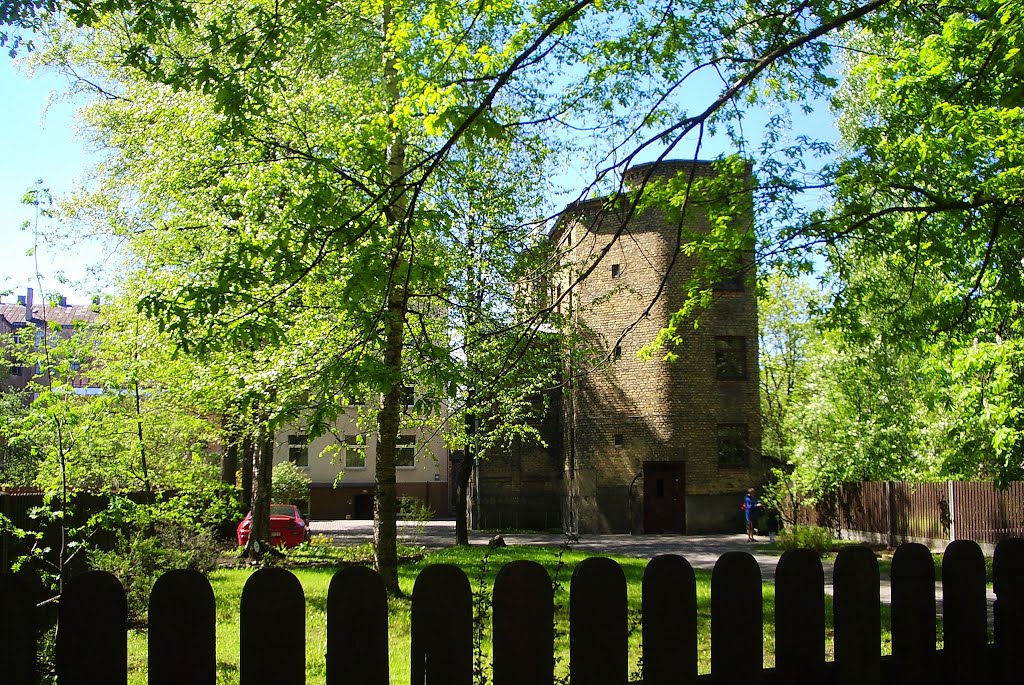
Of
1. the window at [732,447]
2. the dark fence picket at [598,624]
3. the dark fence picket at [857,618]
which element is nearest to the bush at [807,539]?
the window at [732,447]

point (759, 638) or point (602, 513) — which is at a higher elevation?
point (759, 638)

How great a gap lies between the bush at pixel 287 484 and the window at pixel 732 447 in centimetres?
2021

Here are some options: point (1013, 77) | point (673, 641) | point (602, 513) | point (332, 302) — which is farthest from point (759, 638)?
point (602, 513)

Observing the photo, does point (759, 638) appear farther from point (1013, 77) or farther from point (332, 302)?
point (332, 302)

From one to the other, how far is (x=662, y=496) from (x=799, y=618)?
32916mm

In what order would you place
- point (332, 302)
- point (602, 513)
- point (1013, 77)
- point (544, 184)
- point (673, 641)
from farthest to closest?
point (602, 513)
point (544, 184)
point (332, 302)
point (1013, 77)
point (673, 641)

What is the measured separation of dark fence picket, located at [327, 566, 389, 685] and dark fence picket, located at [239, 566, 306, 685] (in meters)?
0.10

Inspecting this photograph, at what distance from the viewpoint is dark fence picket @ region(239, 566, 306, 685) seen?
→ 106 inches

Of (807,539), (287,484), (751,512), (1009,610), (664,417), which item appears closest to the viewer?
(1009,610)

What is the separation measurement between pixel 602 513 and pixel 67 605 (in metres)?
34.3

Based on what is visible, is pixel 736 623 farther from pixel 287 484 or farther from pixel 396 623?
pixel 287 484

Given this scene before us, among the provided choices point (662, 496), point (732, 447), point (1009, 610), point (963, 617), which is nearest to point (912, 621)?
point (963, 617)

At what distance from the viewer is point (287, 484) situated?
1731 inches

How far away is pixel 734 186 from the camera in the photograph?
886 centimetres
